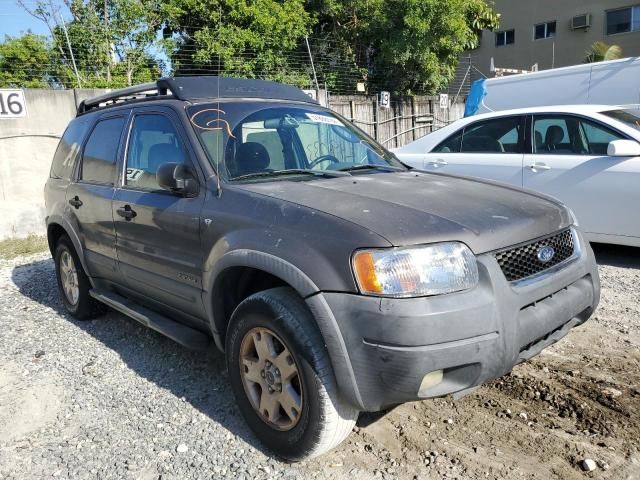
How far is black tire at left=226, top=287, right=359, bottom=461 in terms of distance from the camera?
2.44 m

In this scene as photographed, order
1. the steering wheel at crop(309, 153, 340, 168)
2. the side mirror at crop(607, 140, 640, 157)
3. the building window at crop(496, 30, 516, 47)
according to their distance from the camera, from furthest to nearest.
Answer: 1. the building window at crop(496, 30, 516, 47)
2. the side mirror at crop(607, 140, 640, 157)
3. the steering wheel at crop(309, 153, 340, 168)

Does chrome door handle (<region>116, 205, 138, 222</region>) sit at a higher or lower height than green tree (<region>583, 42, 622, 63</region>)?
lower

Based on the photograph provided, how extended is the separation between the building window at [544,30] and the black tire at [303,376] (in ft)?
82.8

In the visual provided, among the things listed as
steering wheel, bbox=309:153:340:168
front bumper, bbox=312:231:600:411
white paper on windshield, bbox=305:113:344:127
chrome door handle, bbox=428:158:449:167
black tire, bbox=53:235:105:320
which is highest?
white paper on windshield, bbox=305:113:344:127

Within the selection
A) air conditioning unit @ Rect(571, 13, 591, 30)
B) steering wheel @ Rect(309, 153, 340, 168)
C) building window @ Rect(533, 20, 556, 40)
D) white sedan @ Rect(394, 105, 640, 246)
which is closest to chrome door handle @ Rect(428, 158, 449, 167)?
white sedan @ Rect(394, 105, 640, 246)

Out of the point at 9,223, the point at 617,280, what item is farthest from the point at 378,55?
the point at 617,280

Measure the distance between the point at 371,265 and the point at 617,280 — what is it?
3846 mm

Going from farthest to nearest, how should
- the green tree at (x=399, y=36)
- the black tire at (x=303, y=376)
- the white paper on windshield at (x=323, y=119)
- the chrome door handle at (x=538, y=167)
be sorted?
1. the green tree at (x=399, y=36)
2. the chrome door handle at (x=538, y=167)
3. the white paper on windshield at (x=323, y=119)
4. the black tire at (x=303, y=376)

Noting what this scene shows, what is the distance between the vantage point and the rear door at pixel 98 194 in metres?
4.09

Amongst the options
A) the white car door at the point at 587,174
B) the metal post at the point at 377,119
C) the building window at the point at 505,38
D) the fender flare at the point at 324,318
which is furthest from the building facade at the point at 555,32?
the fender flare at the point at 324,318

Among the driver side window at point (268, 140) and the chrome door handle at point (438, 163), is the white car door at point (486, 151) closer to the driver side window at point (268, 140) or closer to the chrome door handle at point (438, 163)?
the chrome door handle at point (438, 163)

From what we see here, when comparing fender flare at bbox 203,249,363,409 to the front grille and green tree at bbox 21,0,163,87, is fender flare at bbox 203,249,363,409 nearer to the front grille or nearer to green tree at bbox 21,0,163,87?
the front grille

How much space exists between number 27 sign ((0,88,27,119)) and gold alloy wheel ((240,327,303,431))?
765cm

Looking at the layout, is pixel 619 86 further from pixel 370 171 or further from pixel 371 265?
pixel 371 265
